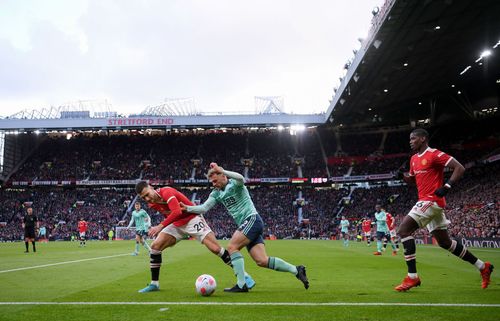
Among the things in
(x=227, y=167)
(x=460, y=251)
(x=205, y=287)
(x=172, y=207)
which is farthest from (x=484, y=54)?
(x=227, y=167)

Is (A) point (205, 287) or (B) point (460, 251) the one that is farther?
(B) point (460, 251)

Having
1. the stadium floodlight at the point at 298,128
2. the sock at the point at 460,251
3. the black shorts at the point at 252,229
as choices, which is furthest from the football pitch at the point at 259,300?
the stadium floodlight at the point at 298,128

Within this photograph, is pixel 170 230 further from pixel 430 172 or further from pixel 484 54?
pixel 484 54

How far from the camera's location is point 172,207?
801cm

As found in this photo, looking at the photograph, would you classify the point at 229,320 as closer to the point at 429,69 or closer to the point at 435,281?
the point at 435,281

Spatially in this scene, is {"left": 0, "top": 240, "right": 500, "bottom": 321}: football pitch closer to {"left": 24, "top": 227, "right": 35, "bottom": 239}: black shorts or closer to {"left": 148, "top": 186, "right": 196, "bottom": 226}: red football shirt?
{"left": 148, "top": 186, "right": 196, "bottom": 226}: red football shirt

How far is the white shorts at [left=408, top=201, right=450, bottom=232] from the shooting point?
811cm

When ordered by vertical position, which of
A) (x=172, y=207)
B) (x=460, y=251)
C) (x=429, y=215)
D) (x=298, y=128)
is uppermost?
(x=298, y=128)

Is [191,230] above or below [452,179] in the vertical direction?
below

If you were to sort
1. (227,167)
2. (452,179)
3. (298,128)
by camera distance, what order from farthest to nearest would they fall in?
1. (298,128)
2. (227,167)
3. (452,179)

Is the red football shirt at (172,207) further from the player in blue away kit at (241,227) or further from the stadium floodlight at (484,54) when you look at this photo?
the stadium floodlight at (484,54)

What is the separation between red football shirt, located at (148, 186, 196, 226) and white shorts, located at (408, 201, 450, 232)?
4166mm

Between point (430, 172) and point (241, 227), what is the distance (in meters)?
3.63

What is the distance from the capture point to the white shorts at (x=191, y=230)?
27.9ft
